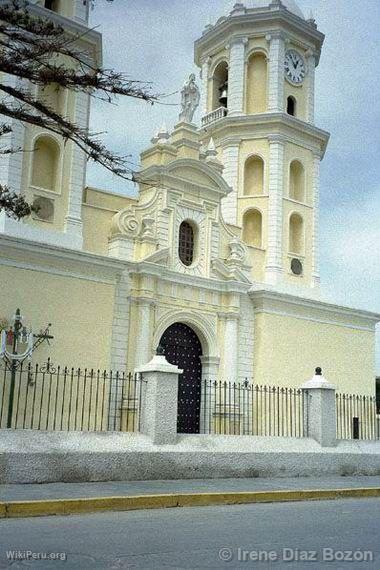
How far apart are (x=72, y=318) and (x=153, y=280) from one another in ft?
9.28

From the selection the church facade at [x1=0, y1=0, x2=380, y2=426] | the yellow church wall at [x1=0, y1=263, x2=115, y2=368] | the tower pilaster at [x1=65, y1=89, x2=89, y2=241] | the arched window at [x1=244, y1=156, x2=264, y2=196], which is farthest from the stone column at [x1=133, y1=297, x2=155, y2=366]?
the arched window at [x1=244, y1=156, x2=264, y2=196]

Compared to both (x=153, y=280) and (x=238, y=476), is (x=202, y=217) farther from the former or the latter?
(x=238, y=476)

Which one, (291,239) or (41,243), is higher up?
(291,239)

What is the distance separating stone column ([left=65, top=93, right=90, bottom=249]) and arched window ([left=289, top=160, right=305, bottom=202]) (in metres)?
8.07

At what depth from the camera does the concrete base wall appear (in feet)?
32.8

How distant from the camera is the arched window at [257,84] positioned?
2448 centimetres

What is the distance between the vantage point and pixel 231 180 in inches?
947

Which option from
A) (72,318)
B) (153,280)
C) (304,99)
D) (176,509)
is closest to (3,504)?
(176,509)

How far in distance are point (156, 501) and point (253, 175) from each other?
17.2m

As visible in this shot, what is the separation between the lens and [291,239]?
24578 mm

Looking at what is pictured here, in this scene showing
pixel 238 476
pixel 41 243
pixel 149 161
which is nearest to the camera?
pixel 238 476

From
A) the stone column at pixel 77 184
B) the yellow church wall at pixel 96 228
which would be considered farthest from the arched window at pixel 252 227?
the stone column at pixel 77 184

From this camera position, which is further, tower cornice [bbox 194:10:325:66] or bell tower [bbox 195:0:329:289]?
tower cornice [bbox 194:10:325:66]

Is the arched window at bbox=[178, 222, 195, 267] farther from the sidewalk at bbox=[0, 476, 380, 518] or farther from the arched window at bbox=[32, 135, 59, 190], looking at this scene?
the sidewalk at bbox=[0, 476, 380, 518]
